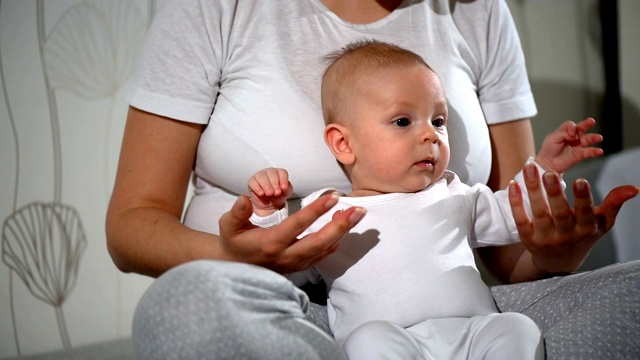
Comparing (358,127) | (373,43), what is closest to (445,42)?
(373,43)

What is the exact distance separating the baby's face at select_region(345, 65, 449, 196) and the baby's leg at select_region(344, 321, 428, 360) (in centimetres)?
24

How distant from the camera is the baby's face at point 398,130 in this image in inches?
44.7

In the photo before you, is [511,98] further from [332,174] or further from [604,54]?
[604,54]

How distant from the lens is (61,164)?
177cm

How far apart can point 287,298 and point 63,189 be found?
1.07 metres

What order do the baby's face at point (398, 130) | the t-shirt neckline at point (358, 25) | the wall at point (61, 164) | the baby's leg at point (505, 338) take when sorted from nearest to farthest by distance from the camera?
the baby's leg at point (505, 338) → the baby's face at point (398, 130) → the t-shirt neckline at point (358, 25) → the wall at point (61, 164)

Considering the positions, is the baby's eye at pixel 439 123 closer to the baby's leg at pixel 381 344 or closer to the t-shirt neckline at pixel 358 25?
the t-shirt neckline at pixel 358 25

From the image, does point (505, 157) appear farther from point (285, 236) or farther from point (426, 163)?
point (285, 236)

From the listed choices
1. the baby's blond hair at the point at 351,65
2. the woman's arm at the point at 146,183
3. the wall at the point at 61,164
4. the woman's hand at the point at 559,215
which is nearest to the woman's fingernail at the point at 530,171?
the woman's hand at the point at 559,215

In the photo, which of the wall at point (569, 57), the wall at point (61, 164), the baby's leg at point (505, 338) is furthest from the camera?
the wall at point (569, 57)

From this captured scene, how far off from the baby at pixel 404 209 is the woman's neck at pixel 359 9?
3.2 inches

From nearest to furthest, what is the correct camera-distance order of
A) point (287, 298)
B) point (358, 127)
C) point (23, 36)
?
point (287, 298), point (358, 127), point (23, 36)

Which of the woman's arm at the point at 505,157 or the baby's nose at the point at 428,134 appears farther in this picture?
the woman's arm at the point at 505,157

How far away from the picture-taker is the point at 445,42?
1.32 metres
